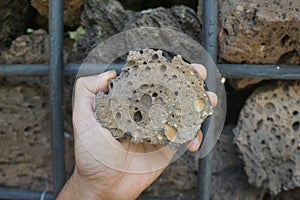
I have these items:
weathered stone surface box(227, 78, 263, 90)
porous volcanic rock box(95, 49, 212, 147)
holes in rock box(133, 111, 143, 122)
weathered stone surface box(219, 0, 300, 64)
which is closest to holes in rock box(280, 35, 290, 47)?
weathered stone surface box(219, 0, 300, 64)

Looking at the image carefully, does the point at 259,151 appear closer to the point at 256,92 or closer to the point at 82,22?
the point at 256,92

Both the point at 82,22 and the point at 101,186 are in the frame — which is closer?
the point at 101,186

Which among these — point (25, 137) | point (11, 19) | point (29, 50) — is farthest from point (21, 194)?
point (11, 19)

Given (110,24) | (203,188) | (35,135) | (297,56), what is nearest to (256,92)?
(297,56)

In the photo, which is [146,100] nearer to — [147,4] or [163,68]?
[163,68]

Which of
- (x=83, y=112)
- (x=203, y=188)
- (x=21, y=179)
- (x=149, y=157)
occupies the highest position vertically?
(x=83, y=112)

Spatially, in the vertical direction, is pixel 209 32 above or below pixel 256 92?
above
